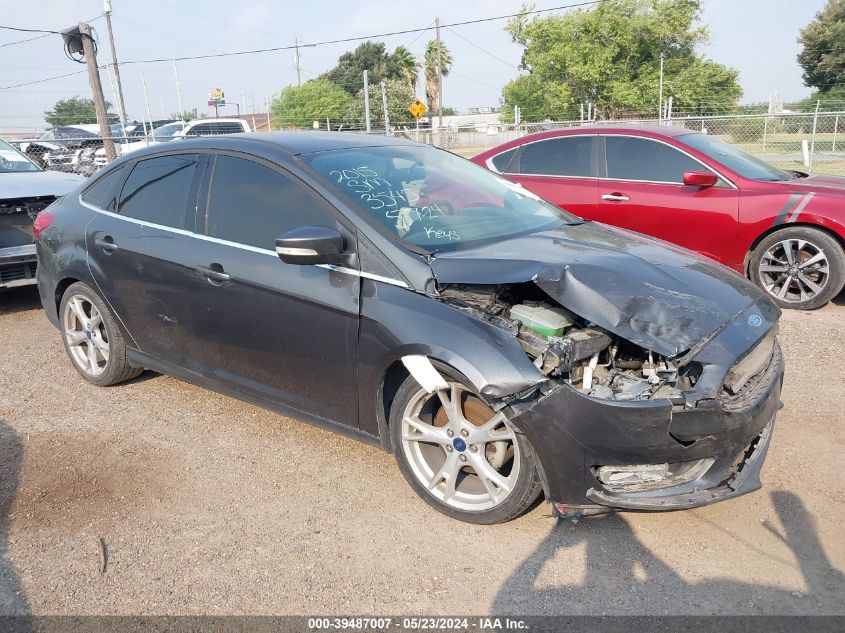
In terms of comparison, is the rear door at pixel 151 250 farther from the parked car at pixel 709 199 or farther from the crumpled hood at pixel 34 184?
the parked car at pixel 709 199

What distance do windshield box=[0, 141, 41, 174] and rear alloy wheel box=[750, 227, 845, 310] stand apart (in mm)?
7761

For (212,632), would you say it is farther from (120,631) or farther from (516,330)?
(516,330)

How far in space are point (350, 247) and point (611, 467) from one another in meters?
1.51

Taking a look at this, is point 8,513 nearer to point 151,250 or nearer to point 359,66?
point 151,250

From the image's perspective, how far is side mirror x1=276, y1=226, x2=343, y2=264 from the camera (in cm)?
311

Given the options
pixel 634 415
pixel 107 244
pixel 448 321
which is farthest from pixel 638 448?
pixel 107 244

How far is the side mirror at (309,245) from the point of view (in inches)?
122

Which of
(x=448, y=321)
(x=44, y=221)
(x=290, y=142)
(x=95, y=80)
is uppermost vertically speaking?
(x=95, y=80)

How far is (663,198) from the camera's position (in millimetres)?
6523

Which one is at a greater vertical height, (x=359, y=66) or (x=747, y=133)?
(x=359, y=66)

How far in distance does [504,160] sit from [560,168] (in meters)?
0.65

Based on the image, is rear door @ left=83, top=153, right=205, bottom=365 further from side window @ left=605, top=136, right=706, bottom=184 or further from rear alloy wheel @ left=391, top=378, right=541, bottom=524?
side window @ left=605, top=136, right=706, bottom=184

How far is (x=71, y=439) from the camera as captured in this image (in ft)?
13.4

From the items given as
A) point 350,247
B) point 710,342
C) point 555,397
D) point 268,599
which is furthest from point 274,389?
point 710,342
